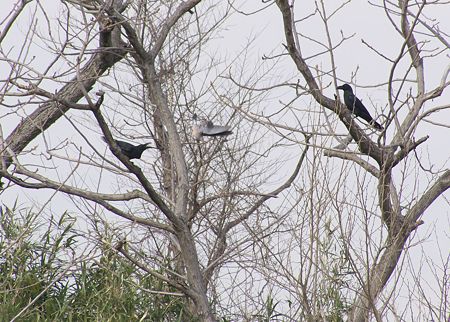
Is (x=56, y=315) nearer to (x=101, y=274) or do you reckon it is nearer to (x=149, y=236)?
(x=101, y=274)

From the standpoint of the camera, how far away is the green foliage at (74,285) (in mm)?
7742

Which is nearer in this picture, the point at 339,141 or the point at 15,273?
the point at 339,141

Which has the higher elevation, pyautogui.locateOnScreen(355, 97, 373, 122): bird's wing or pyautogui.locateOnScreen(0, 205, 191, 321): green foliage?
pyautogui.locateOnScreen(355, 97, 373, 122): bird's wing

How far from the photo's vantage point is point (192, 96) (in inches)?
412

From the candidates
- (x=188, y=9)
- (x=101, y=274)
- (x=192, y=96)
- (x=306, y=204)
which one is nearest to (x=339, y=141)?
(x=306, y=204)

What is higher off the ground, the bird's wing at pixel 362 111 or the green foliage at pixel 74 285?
the bird's wing at pixel 362 111

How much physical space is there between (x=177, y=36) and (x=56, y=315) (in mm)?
4436

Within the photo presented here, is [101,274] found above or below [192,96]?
below

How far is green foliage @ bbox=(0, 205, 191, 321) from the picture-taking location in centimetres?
774

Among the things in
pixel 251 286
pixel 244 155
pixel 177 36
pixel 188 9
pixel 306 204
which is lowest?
pixel 306 204

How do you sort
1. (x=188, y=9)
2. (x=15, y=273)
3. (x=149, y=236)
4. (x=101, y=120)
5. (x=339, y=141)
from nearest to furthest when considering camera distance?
(x=101, y=120) → (x=339, y=141) → (x=188, y=9) → (x=15, y=273) → (x=149, y=236)

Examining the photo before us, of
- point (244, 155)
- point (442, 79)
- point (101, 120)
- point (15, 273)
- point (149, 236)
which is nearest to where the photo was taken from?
point (101, 120)

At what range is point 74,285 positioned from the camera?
316 inches

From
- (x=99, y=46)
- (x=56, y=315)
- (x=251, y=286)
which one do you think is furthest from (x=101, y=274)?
(x=99, y=46)
